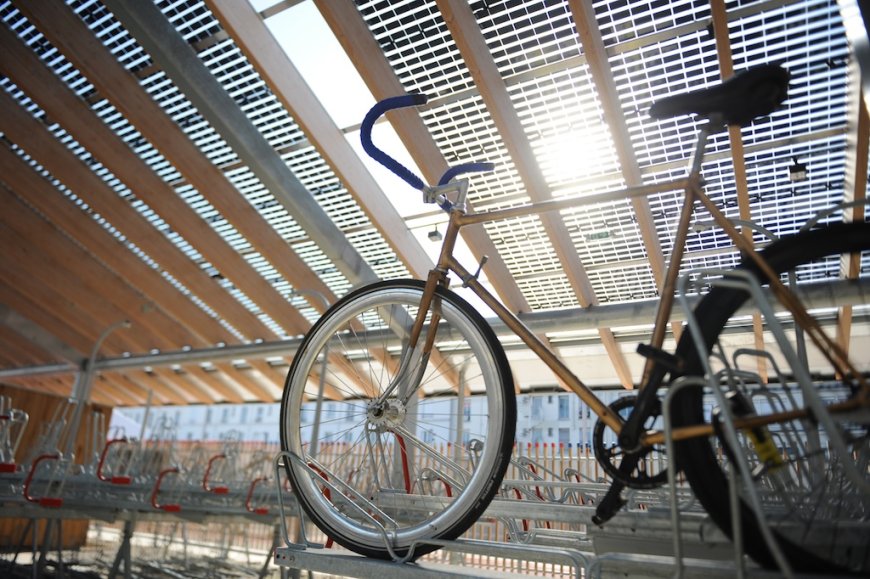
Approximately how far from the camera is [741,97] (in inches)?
55.5

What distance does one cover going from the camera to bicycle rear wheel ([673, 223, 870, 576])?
3.73 ft

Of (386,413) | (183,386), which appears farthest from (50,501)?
(183,386)

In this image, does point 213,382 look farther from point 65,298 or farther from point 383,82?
point 383,82

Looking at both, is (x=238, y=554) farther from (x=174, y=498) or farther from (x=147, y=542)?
(x=174, y=498)

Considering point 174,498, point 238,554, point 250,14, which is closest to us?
point 250,14

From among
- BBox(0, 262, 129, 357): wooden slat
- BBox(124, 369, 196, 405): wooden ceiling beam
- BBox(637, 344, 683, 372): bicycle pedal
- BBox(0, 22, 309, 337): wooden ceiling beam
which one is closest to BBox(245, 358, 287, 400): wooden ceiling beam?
BBox(0, 262, 129, 357): wooden slat

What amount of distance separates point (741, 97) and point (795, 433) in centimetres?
78

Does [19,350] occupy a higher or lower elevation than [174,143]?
lower

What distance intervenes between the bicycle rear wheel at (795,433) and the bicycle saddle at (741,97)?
0.36 metres

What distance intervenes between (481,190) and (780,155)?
2429 mm

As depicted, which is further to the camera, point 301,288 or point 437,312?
point 301,288

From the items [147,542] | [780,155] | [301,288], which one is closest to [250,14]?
[301,288]

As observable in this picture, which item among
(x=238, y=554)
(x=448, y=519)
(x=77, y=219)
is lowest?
(x=238, y=554)

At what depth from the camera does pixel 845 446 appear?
41.8 inches
